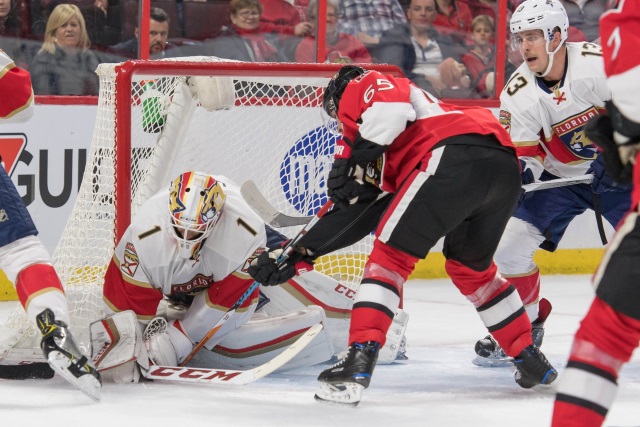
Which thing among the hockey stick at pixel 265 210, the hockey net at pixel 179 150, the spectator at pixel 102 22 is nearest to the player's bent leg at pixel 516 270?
the hockey net at pixel 179 150

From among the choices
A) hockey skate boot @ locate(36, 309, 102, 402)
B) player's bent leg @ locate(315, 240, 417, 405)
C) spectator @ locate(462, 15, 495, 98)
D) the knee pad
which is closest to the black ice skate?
the knee pad

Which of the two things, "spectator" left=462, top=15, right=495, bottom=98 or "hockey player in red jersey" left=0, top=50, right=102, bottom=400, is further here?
"spectator" left=462, top=15, right=495, bottom=98

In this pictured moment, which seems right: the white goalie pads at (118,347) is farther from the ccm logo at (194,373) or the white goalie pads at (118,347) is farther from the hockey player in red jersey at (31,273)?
the hockey player in red jersey at (31,273)

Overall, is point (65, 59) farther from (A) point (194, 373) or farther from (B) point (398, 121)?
(B) point (398, 121)

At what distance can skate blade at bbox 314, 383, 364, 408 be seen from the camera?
3178 millimetres

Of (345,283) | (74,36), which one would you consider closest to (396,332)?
(345,283)

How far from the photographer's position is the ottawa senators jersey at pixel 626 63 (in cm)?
224

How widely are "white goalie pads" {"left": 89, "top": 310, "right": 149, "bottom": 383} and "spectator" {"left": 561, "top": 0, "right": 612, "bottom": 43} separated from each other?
3.75 meters

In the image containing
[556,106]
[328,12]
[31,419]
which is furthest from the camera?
[328,12]

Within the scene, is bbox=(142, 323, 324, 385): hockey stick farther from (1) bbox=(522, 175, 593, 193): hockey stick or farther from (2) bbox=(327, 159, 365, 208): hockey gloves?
(1) bbox=(522, 175, 593, 193): hockey stick

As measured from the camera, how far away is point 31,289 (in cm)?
333

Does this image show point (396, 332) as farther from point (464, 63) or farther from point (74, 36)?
point (464, 63)

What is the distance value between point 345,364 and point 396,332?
910 mm

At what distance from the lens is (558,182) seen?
13.5ft
